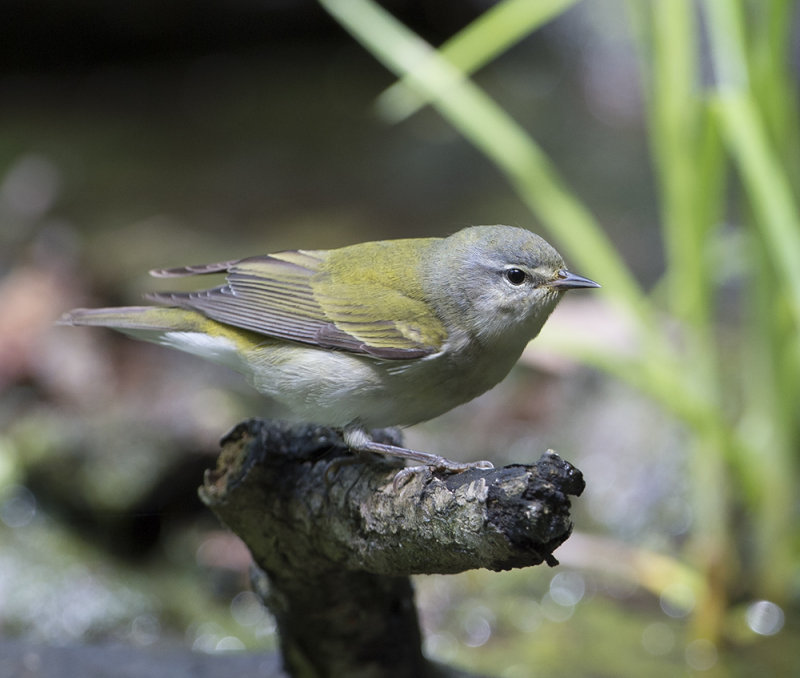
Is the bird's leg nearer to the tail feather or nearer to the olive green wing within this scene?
the olive green wing

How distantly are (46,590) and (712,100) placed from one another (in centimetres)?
363

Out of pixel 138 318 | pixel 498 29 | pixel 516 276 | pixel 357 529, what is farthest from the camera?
pixel 498 29

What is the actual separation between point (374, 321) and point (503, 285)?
0.42 m

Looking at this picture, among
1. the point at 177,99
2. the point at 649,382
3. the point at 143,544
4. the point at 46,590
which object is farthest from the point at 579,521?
the point at 177,99

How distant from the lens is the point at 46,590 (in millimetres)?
4742

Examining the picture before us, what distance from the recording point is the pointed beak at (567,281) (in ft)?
9.66

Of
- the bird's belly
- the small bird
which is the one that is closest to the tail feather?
the small bird

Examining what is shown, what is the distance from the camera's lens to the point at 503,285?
305 cm

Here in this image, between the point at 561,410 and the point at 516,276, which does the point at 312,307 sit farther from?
the point at 561,410

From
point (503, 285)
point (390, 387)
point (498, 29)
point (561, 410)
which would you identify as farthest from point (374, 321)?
point (561, 410)

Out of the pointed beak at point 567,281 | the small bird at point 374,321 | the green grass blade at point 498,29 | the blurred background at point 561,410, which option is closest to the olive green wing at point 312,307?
the small bird at point 374,321

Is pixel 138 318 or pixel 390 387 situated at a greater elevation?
pixel 138 318

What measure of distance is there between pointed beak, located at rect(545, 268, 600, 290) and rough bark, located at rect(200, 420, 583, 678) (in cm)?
73

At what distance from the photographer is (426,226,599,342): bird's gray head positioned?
3.01m
